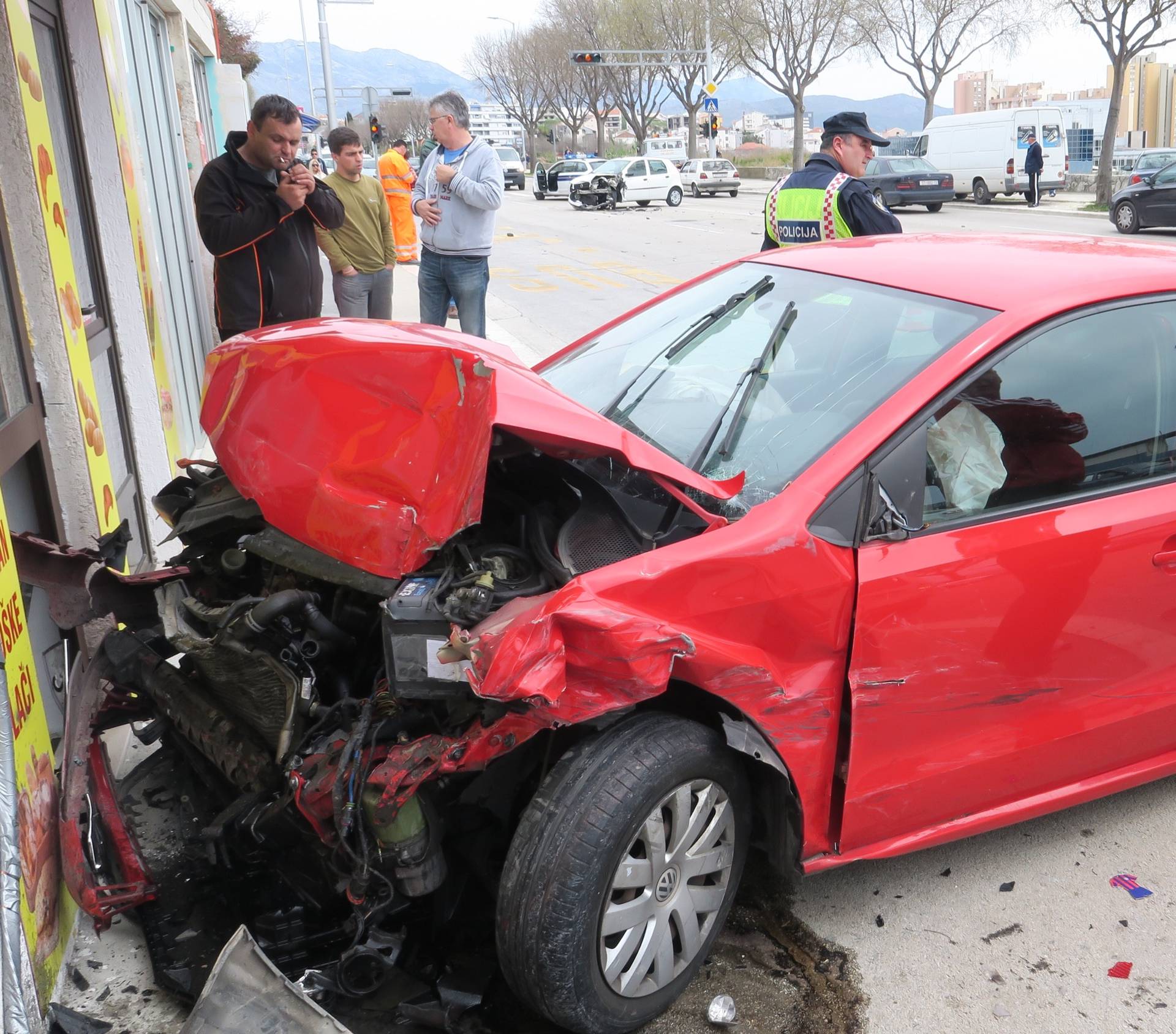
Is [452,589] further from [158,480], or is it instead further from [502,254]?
[502,254]

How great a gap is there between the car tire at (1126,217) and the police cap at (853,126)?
17472 mm

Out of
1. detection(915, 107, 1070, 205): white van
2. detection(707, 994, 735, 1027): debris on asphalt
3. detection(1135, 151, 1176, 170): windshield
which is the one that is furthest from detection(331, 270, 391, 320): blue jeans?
detection(915, 107, 1070, 205): white van

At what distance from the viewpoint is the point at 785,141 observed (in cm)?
10162

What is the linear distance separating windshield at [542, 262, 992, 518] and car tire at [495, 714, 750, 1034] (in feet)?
2.05

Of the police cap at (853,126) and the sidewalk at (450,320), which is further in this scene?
the sidewalk at (450,320)

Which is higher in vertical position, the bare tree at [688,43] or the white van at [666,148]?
the bare tree at [688,43]

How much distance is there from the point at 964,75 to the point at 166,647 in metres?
132

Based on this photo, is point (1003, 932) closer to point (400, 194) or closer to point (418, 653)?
point (418, 653)

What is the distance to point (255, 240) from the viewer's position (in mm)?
5379

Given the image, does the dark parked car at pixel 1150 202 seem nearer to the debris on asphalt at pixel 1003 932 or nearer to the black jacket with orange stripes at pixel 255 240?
the black jacket with orange stripes at pixel 255 240

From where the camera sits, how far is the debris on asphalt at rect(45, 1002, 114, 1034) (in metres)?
2.38

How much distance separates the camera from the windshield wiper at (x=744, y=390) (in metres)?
2.93

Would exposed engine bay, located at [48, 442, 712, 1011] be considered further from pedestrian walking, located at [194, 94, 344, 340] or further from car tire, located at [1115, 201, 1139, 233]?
car tire, located at [1115, 201, 1139, 233]

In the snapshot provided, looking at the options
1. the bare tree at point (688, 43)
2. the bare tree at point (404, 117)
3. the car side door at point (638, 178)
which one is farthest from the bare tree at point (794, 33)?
the bare tree at point (404, 117)
